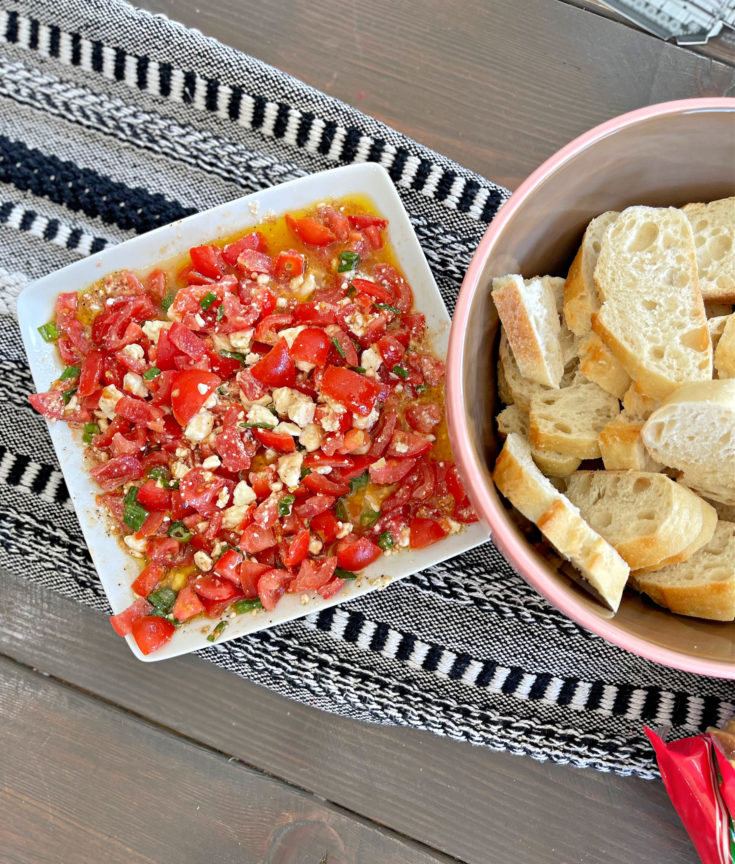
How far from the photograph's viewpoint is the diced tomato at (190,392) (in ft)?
4.91

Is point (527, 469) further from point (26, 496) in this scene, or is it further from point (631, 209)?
point (26, 496)

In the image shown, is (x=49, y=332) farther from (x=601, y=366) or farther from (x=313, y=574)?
(x=601, y=366)

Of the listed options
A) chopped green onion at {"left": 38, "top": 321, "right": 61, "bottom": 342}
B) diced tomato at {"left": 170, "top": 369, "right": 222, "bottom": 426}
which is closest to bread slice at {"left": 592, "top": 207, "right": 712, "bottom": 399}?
diced tomato at {"left": 170, "top": 369, "right": 222, "bottom": 426}

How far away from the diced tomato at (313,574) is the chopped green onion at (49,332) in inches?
29.9

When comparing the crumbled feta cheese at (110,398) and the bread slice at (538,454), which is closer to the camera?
the bread slice at (538,454)

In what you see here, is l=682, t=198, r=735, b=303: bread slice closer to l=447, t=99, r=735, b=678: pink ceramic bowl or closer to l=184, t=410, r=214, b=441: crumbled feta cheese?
l=447, t=99, r=735, b=678: pink ceramic bowl

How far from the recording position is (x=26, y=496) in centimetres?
170

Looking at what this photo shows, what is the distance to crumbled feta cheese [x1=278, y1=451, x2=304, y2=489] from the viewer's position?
151 centimetres

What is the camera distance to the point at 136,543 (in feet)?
5.16

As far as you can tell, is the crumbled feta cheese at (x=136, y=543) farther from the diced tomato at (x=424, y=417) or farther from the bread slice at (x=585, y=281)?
the bread slice at (x=585, y=281)

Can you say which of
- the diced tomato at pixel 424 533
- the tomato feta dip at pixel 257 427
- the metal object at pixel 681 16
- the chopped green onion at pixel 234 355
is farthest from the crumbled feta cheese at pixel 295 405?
the metal object at pixel 681 16

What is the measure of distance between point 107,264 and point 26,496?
0.57 metres

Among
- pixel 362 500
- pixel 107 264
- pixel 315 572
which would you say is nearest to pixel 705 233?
pixel 362 500

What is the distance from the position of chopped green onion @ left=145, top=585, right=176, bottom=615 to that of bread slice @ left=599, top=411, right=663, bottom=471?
0.93 m
